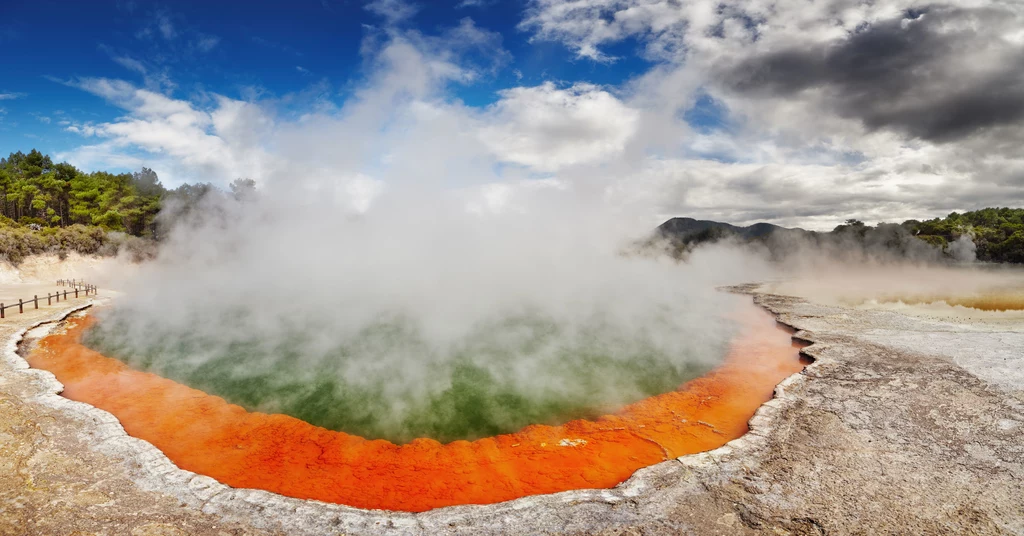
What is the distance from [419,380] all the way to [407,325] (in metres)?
4.56

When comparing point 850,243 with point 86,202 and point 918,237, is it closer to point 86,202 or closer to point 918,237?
point 918,237

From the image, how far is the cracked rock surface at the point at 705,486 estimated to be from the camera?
3.92m

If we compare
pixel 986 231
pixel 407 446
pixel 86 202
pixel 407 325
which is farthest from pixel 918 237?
pixel 86 202

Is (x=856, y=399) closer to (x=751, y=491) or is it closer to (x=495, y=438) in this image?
(x=751, y=491)

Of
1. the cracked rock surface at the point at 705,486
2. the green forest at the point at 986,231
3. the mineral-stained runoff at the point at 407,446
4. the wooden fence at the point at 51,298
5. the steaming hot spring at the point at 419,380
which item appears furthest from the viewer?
the green forest at the point at 986,231

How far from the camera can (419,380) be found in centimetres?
880

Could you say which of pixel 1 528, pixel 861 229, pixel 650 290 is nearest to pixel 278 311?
pixel 1 528

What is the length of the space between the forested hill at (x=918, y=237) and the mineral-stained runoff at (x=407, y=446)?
38752 mm

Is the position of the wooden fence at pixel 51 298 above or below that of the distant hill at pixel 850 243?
below

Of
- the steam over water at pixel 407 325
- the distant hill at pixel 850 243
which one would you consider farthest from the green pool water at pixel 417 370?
the distant hill at pixel 850 243

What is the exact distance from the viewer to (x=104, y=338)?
11.4m

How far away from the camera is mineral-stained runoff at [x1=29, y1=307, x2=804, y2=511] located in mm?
5234

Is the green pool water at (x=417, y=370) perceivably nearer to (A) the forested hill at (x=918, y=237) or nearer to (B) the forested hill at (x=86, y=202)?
(B) the forested hill at (x=86, y=202)

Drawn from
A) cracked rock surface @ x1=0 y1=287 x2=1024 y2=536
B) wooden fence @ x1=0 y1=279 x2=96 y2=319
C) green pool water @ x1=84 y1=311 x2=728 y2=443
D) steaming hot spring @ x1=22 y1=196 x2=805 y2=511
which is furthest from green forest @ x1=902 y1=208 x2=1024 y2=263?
wooden fence @ x1=0 y1=279 x2=96 y2=319
